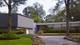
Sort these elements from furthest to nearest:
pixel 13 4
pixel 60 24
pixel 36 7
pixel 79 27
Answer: pixel 36 7 → pixel 60 24 → pixel 79 27 → pixel 13 4

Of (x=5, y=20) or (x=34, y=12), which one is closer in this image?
(x=5, y=20)

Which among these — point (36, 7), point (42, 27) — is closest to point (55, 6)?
point (42, 27)

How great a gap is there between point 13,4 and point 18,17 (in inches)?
440

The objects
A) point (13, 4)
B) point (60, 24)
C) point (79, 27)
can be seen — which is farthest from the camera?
point (60, 24)

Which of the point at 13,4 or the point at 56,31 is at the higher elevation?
the point at 13,4

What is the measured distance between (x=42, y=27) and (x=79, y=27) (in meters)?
13.8

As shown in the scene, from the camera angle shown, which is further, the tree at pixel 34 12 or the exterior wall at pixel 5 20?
the tree at pixel 34 12

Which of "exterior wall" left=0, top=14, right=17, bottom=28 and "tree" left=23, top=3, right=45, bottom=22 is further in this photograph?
"tree" left=23, top=3, right=45, bottom=22

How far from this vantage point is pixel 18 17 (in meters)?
45.9

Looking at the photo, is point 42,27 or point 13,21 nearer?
point 13,21

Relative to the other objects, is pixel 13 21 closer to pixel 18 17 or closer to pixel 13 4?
pixel 18 17

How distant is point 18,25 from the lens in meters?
46.1

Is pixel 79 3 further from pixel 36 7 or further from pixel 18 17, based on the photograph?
pixel 36 7

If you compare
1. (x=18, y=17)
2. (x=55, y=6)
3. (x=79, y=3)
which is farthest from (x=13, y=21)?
(x=79, y=3)
